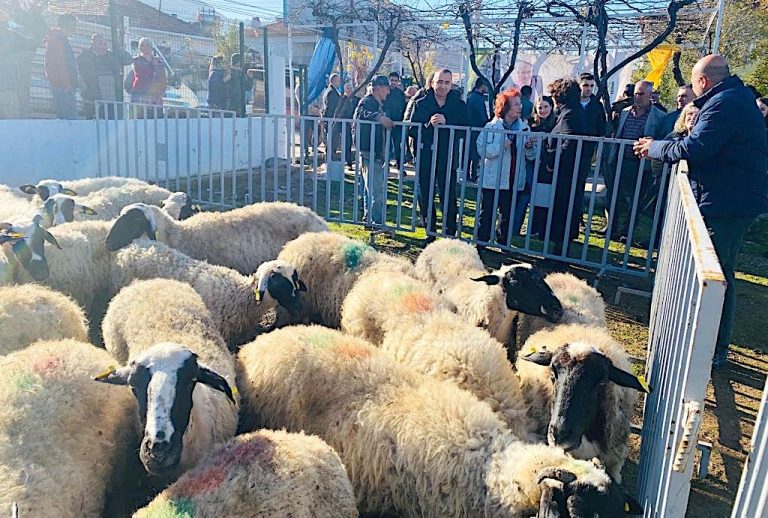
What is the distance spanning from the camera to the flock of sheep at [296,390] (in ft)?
7.50

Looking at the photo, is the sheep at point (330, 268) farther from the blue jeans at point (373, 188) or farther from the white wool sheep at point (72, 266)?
the blue jeans at point (373, 188)

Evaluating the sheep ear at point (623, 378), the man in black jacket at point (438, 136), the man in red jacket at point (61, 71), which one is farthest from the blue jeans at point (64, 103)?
the sheep ear at point (623, 378)

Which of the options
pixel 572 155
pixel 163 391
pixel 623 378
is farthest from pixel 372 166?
pixel 163 391

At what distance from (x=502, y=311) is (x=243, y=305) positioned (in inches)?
70.9

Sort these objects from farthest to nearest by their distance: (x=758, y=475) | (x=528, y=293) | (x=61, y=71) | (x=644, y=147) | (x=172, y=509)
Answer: (x=61, y=71) → (x=644, y=147) → (x=528, y=293) → (x=172, y=509) → (x=758, y=475)

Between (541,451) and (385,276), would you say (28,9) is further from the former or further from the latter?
(541,451)

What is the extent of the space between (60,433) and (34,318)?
111 cm

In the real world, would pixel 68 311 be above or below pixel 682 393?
below

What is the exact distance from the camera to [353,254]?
4.64 meters

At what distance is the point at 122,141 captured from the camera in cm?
930

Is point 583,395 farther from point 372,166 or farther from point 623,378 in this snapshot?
point 372,166

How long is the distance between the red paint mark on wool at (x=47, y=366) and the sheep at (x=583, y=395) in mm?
2282

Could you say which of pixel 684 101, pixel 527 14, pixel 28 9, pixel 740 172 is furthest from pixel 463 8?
pixel 740 172

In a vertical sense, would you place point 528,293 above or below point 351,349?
above
